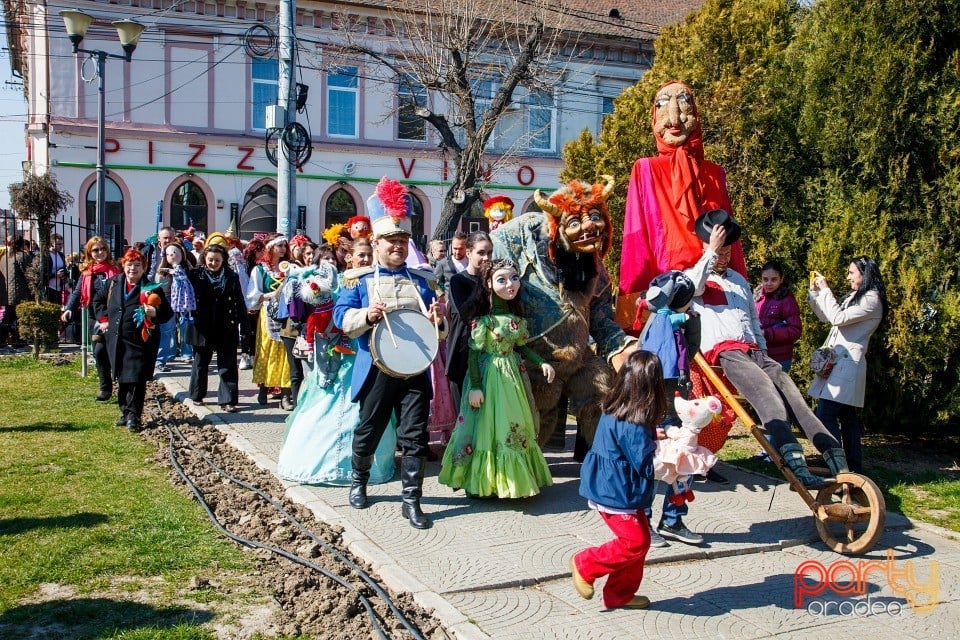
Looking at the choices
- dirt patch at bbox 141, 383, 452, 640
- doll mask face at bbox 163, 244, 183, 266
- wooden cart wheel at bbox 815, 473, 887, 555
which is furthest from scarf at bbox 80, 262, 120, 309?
wooden cart wheel at bbox 815, 473, 887, 555

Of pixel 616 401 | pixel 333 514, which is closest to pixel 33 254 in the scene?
pixel 333 514

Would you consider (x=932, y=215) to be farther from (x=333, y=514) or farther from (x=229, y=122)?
(x=229, y=122)

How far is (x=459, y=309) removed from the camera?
19.1ft

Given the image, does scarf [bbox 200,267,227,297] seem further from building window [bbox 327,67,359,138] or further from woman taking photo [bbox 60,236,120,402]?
building window [bbox 327,67,359,138]

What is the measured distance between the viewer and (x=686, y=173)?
6.59m

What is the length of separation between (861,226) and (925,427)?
1.99 meters

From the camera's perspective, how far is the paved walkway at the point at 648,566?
4.08 meters

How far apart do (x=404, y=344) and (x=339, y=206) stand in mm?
21059

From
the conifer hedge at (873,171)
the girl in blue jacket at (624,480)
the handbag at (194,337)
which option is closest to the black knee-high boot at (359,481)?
A: the girl in blue jacket at (624,480)

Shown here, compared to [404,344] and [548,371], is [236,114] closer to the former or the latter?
[404,344]

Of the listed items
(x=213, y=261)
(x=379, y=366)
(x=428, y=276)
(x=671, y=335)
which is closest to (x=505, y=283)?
(x=428, y=276)

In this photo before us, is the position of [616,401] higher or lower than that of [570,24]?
lower

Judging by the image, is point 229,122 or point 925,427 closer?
point 925,427

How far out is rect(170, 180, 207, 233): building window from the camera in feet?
79.3
